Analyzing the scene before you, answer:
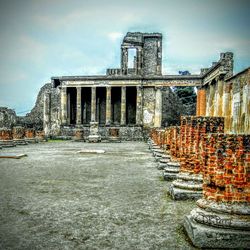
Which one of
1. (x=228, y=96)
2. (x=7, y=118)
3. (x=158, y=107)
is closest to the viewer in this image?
(x=228, y=96)

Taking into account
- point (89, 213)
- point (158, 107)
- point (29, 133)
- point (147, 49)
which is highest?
point (147, 49)

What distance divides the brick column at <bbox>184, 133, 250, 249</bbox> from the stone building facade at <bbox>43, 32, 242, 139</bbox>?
2533 cm

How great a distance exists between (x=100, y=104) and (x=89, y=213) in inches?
1255

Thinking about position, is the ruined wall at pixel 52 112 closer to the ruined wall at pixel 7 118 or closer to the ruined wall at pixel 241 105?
the ruined wall at pixel 7 118

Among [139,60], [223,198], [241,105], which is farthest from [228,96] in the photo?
[223,198]

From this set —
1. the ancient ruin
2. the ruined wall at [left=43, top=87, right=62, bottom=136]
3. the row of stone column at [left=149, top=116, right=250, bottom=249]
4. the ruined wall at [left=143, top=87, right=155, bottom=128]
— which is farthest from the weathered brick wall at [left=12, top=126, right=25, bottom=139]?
the row of stone column at [left=149, top=116, right=250, bottom=249]

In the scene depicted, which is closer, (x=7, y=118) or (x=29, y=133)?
(x=29, y=133)

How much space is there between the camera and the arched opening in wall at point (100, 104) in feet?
115

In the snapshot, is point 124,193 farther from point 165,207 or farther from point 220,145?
point 220,145

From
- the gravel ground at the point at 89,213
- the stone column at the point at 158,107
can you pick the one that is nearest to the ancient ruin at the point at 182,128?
the stone column at the point at 158,107

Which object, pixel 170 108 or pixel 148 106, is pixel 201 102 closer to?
pixel 170 108

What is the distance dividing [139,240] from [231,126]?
15.6 m

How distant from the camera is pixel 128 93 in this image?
115 ft

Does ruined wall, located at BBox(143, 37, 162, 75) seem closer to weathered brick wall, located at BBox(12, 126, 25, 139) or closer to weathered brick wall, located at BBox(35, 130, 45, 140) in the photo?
weathered brick wall, located at BBox(35, 130, 45, 140)
